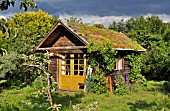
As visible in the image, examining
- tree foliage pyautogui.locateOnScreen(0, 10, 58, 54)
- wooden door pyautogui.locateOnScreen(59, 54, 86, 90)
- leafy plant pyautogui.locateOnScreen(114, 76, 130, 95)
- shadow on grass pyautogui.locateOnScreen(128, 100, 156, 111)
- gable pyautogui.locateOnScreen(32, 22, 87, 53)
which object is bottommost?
shadow on grass pyautogui.locateOnScreen(128, 100, 156, 111)

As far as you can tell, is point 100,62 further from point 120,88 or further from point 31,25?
point 31,25

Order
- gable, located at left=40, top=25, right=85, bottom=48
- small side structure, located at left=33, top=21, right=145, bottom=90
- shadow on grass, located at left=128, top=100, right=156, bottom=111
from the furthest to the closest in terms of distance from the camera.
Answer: gable, located at left=40, top=25, right=85, bottom=48
small side structure, located at left=33, top=21, right=145, bottom=90
shadow on grass, located at left=128, top=100, right=156, bottom=111

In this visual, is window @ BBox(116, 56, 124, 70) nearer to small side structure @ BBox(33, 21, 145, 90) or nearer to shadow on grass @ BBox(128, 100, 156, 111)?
small side structure @ BBox(33, 21, 145, 90)

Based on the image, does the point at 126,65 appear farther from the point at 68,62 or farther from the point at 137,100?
the point at 137,100

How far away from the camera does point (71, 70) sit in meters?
17.4

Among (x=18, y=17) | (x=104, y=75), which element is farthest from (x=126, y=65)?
(x=18, y=17)

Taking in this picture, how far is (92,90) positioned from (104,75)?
1190 mm

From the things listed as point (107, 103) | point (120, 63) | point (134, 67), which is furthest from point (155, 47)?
point (107, 103)

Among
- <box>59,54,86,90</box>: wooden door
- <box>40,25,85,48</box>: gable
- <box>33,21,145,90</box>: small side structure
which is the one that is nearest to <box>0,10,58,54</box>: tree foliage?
<box>33,21,145,90</box>: small side structure

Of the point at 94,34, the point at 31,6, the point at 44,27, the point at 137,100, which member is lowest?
the point at 137,100

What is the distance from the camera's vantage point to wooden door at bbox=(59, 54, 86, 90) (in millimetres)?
17047

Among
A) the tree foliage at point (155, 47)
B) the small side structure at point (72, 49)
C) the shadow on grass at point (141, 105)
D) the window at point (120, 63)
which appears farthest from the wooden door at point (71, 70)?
the tree foliage at point (155, 47)

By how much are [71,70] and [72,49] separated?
53.6 inches

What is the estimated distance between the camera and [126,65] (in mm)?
19016
